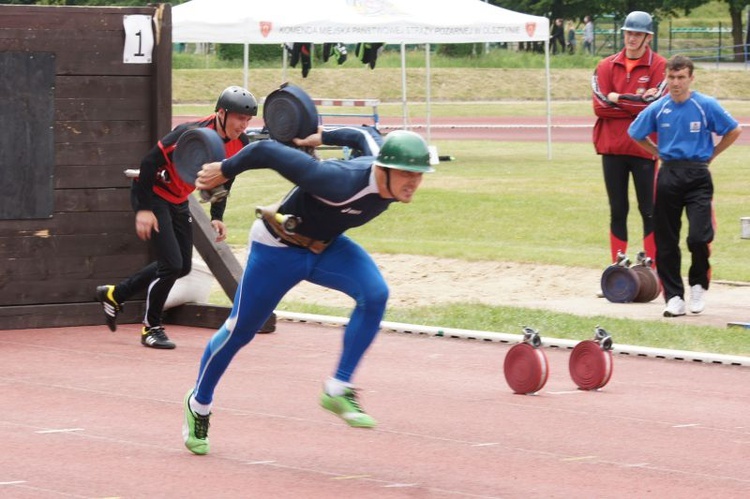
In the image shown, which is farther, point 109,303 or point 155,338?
point 109,303

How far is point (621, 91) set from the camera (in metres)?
13.5

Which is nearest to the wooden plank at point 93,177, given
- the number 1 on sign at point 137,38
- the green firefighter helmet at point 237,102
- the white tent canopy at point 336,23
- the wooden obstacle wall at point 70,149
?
the wooden obstacle wall at point 70,149

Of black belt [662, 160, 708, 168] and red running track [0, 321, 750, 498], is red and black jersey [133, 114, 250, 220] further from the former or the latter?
black belt [662, 160, 708, 168]

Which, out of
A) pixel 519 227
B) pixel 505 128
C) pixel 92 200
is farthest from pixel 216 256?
pixel 505 128

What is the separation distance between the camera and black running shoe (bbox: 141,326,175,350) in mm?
11008

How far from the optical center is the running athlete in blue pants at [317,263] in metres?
7.15

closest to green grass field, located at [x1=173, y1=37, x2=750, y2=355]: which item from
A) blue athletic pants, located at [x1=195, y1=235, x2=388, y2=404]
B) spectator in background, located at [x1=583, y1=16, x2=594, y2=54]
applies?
blue athletic pants, located at [x1=195, y1=235, x2=388, y2=404]

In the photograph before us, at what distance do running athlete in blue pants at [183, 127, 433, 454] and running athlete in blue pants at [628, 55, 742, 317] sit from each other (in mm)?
5124

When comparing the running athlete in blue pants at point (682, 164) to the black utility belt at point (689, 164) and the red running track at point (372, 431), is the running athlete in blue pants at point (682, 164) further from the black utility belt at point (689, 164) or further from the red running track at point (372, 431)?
the red running track at point (372, 431)

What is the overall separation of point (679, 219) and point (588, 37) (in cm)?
4707

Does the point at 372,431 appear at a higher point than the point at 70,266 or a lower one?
lower

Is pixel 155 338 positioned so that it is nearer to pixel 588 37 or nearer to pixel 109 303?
pixel 109 303

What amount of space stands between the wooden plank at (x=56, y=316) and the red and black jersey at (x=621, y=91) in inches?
172

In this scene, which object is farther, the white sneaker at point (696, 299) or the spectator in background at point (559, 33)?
the spectator in background at point (559, 33)
